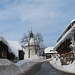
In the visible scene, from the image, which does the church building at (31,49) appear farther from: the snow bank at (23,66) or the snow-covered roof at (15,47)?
the snow bank at (23,66)

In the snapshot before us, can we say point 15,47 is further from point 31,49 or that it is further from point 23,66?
point 31,49

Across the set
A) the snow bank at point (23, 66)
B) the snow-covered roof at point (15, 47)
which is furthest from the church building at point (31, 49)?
the snow bank at point (23, 66)

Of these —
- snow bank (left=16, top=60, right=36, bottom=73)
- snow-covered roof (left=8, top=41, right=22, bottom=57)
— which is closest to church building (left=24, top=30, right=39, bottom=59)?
snow-covered roof (left=8, top=41, right=22, bottom=57)

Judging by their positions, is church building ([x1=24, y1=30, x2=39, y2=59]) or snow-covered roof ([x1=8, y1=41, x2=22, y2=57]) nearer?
snow-covered roof ([x1=8, y1=41, x2=22, y2=57])

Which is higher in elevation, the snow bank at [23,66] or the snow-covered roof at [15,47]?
the snow-covered roof at [15,47]

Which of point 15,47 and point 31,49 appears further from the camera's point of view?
point 31,49

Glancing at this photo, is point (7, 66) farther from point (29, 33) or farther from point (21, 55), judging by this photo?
point (29, 33)

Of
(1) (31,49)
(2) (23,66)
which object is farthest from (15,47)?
(1) (31,49)

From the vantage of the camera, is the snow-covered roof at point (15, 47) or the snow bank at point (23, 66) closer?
the snow bank at point (23, 66)

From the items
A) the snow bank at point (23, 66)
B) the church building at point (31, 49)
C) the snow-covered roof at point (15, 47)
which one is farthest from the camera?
the church building at point (31, 49)

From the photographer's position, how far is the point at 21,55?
152ft

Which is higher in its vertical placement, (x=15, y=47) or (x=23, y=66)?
(x=15, y=47)

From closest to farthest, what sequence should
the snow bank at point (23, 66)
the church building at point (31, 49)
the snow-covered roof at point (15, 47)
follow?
the snow bank at point (23, 66) → the snow-covered roof at point (15, 47) → the church building at point (31, 49)

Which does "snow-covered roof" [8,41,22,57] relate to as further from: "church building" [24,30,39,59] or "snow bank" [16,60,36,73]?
"church building" [24,30,39,59]
